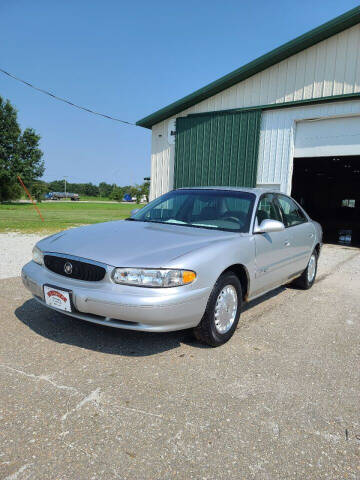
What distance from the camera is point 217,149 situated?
11.8m

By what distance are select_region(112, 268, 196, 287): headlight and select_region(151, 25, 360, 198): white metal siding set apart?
898 cm

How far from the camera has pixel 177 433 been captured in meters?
2.10

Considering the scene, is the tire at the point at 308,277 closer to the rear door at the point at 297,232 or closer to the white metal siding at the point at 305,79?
the rear door at the point at 297,232

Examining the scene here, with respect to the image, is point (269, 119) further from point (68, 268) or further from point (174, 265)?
point (68, 268)

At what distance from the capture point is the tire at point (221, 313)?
3.10m

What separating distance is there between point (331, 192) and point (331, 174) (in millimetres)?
6769

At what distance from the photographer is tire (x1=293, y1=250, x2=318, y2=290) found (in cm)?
546

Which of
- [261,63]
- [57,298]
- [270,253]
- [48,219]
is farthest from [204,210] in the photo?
[48,219]

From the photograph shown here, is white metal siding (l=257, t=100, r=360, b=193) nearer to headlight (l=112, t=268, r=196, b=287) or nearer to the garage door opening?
headlight (l=112, t=268, r=196, b=287)

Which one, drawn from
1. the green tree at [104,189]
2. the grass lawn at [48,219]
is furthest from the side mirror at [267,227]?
the green tree at [104,189]

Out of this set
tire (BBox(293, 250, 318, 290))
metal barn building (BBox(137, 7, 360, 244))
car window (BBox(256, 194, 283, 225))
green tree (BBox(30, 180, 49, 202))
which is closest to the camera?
car window (BBox(256, 194, 283, 225))

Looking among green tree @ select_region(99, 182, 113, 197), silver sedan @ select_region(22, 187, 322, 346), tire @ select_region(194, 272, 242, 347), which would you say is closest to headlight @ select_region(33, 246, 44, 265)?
silver sedan @ select_region(22, 187, 322, 346)

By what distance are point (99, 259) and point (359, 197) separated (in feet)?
107

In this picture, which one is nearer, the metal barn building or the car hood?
the car hood
